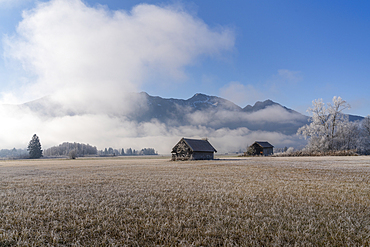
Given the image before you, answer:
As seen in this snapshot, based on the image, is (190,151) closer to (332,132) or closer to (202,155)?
(202,155)

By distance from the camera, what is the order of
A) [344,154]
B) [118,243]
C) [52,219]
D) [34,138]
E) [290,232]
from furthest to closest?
[34,138], [344,154], [52,219], [290,232], [118,243]

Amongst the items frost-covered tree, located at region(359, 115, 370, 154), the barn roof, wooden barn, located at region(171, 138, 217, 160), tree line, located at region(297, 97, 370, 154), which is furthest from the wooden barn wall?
frost-covered tree, located at region(359, 115, 370, 154)

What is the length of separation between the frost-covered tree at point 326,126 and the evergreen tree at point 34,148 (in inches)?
5576

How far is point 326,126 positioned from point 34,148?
150200 millimetres

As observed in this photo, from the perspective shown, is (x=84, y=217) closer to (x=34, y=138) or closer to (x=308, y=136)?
(x=308, y=136)

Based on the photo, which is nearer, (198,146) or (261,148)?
(198,146)

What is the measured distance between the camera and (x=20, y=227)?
230 inches

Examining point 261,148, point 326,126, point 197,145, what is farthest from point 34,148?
point 326,126

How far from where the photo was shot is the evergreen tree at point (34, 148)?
117 m

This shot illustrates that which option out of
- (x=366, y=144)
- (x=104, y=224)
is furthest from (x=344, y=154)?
(x=104, y=224)

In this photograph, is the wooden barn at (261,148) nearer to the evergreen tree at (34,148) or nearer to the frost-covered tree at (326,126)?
the frost-covered tree at (326,126)

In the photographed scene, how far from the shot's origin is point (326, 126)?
63.7 metres

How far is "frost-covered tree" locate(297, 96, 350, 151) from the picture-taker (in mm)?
62406

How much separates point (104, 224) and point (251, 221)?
462cm
